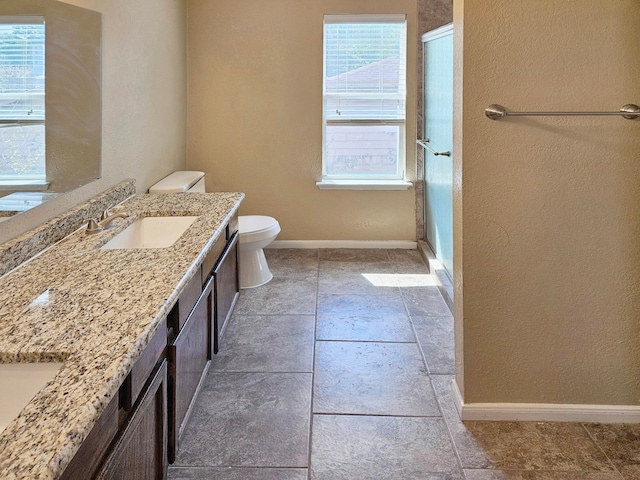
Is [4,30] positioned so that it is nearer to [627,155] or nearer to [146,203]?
[146,203]

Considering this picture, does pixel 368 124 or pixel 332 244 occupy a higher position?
pixel 368 124

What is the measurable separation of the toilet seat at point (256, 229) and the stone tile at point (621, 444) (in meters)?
2.16

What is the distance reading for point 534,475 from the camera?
1.89 meters

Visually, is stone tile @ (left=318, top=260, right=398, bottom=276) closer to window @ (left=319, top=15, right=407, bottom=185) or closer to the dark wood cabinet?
window @ (left=319, top=15, right=407, bottom=185)

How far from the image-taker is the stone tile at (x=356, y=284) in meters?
3.73

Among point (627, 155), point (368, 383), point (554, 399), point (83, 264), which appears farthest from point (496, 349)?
point (83, 264)

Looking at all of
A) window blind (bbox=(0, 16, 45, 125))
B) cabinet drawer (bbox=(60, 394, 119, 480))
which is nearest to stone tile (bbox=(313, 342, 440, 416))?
cabinet drawer (bbox=(60, 394, 119, 480))

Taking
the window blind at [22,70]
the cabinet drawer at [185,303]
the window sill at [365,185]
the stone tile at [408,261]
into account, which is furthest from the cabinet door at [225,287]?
the window sill at [365,185]

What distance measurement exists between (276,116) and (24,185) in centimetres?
284

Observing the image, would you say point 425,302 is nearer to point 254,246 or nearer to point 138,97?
point 254,246

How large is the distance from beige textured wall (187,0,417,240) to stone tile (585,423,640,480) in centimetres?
276

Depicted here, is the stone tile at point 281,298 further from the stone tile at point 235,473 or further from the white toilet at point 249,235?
the stone tile at point 235,473

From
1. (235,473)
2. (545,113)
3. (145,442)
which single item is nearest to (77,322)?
(145,442)

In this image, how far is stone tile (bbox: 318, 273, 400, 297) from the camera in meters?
3.73
